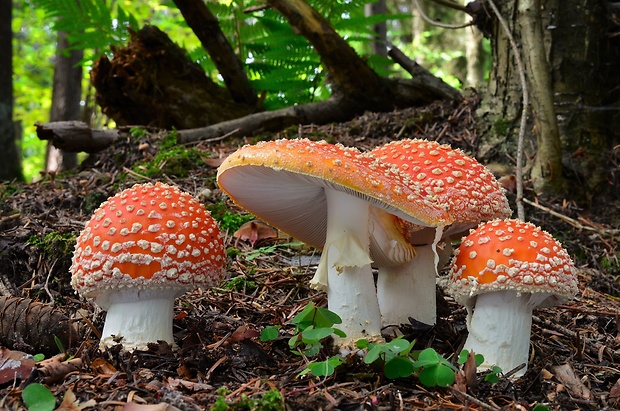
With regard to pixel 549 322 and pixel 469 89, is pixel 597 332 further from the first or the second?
pixel 469 89

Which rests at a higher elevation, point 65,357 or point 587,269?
point 65,357

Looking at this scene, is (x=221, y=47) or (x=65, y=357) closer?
(x=65, y=357)

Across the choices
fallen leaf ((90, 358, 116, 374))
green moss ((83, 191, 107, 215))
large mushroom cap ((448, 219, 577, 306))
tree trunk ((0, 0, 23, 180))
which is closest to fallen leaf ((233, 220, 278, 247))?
green moss ((83, 191, 107, 215))

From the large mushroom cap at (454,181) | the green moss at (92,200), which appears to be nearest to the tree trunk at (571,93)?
the large mushroom cap at (454,181)

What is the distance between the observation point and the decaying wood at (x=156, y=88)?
6.00 m

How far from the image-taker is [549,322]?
3262 millimetres

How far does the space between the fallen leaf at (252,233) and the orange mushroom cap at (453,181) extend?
1.48m

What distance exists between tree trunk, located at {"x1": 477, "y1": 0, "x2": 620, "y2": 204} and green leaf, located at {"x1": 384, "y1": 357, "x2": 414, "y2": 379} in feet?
9.94

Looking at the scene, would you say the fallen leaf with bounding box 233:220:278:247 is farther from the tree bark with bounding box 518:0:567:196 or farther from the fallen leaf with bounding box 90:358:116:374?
the tree bark with bounding box 518:0:567:196

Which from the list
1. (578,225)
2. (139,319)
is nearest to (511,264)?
(139,319)

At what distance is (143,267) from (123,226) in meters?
0.22

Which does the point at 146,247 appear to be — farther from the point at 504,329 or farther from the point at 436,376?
the point at 504,329

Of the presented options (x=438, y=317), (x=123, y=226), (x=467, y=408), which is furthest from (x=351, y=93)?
(x=467, y=408)

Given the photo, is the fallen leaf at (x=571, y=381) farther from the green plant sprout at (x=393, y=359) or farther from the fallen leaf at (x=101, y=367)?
the fallen leaf at (x=101, y=367)
